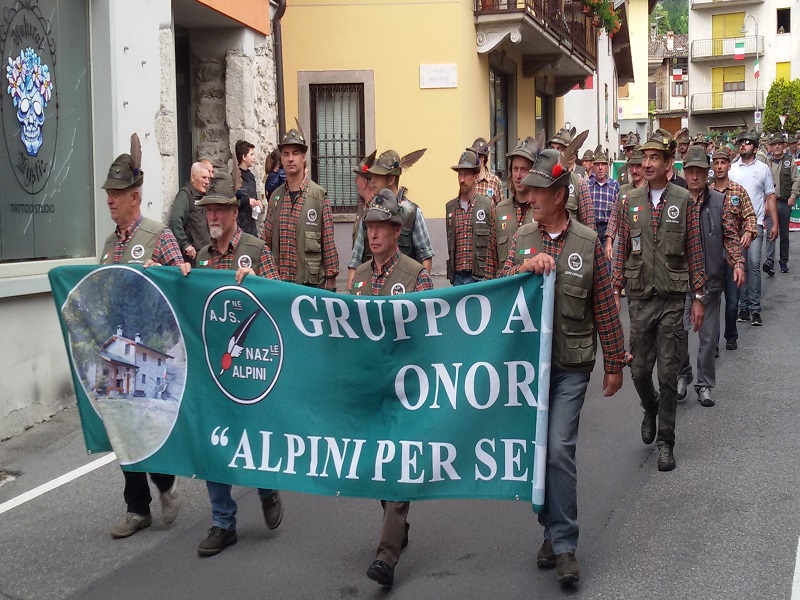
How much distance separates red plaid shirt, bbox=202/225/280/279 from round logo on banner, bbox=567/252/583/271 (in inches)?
66.4

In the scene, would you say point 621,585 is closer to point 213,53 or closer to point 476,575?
point 476,575

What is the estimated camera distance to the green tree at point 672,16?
9956 cm

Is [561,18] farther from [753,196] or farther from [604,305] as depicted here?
[604,305]

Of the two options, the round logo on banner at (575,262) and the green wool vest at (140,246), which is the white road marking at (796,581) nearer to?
the round logo on banner at (575,262)

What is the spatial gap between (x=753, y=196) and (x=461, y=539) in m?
9.39

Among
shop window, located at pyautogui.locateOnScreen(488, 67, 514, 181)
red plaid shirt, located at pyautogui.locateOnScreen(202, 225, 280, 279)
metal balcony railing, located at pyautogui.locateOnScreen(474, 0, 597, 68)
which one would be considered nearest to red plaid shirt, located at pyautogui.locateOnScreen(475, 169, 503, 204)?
red plaid shirt, located at pyautogui.locateOnScreen(202, 225, 280, 279)

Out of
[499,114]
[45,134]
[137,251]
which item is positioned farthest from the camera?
[499,114]

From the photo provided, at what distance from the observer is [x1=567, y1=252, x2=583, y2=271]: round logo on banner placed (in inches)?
211

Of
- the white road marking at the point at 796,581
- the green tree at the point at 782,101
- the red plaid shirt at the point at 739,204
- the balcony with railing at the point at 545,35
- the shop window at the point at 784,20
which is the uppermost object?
the shop window at the point at 784,20

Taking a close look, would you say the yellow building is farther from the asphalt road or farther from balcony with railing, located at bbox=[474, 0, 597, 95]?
the asphalt road

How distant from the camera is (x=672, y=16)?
11875cm

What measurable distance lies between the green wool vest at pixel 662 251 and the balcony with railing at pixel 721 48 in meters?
69.5

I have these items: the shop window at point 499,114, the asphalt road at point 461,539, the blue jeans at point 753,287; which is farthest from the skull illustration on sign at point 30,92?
the shop window at point 499,114

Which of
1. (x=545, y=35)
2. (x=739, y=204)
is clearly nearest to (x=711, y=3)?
(x=545, y=35)
